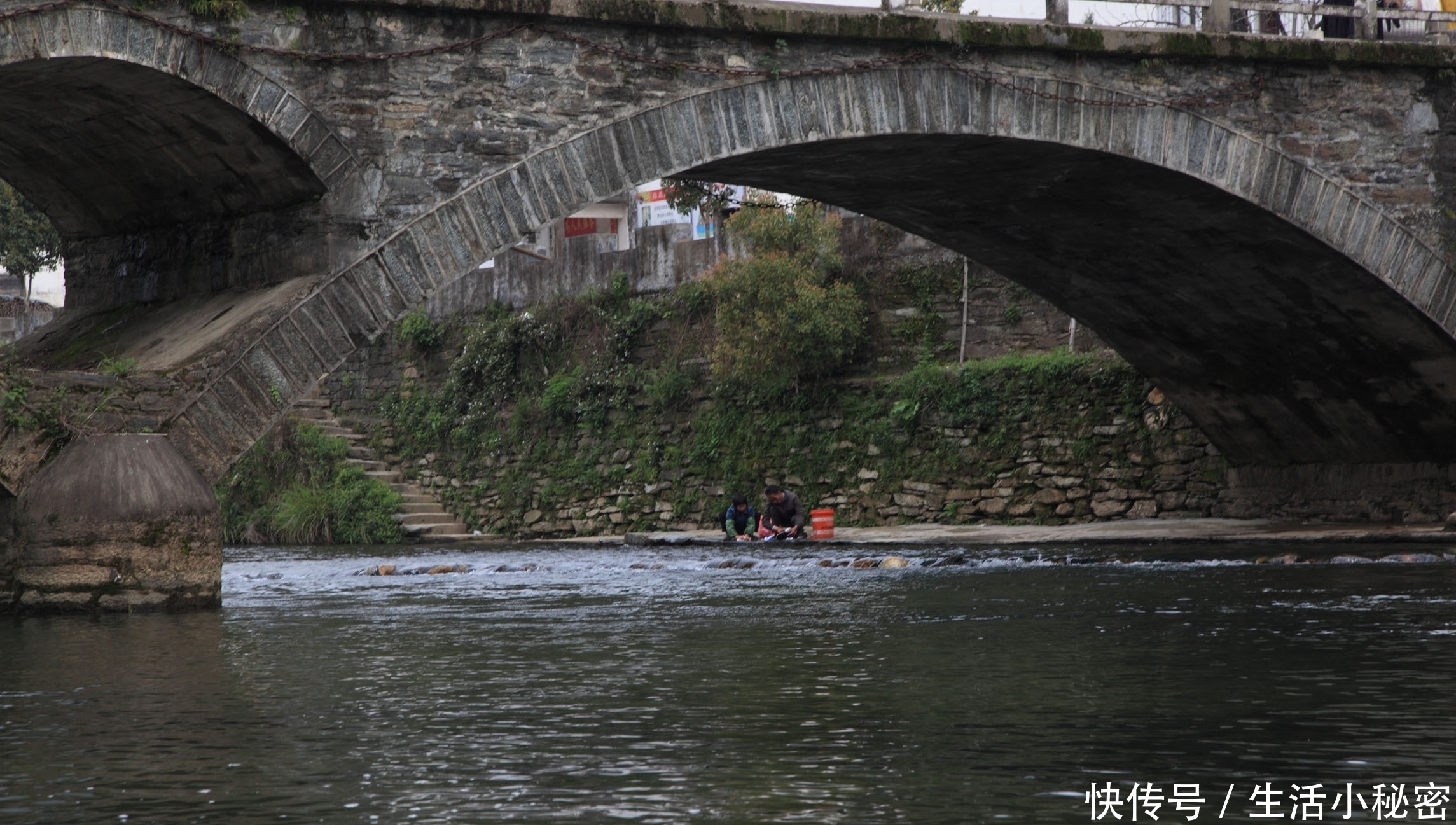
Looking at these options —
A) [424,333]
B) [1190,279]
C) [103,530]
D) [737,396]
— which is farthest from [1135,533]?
[424,333]

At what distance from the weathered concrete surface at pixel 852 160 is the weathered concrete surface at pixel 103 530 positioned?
1.47 feet

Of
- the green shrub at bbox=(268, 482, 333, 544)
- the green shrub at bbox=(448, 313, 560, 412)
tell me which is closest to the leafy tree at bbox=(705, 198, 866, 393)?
the green shrub at bbox=(448, 313, 560, 412)

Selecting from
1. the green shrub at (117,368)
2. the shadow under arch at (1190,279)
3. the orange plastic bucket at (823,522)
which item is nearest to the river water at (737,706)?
the green shrub at (117,368)

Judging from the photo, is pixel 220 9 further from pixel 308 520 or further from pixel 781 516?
pixel 308 520

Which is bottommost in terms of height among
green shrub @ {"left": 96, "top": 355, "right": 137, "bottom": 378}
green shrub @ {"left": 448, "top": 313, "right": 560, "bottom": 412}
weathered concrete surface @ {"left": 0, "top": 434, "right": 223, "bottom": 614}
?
weathered concrete surface @ {"left": 0, "top": 434, "right": 223, "bottom": 614}

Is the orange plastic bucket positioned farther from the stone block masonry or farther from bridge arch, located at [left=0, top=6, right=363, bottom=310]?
bridge arch, located at [left=0, top=6, right=363, bottom=310]

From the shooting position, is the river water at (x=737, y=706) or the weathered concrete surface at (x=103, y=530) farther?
the weathered concrete surface at (x=103, y=530)

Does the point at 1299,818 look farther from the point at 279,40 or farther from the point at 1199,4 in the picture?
the point at 1199,4

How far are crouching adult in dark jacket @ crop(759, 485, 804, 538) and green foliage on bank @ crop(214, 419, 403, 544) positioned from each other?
8069 millimetres

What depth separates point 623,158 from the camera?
11109 millimetres

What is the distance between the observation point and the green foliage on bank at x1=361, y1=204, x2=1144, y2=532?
1948 cm

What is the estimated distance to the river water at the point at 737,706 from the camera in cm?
391

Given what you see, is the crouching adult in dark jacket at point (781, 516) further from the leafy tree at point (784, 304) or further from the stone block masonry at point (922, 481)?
the leafy tree at point (784, 304)

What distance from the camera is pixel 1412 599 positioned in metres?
8.82
